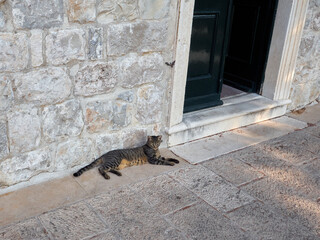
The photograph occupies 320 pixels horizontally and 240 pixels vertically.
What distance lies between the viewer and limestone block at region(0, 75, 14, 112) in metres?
2.83

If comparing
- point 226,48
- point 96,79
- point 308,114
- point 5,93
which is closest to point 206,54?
point 226,48

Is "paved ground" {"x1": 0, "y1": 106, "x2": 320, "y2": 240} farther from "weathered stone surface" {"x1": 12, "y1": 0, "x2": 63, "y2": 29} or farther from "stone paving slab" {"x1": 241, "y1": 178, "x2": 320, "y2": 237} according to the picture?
"weathered stone surface" {"x1": 12, "y1": 0, "x2": 63, "y2": 29}

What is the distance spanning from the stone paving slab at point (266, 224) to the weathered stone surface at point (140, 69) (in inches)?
58.3

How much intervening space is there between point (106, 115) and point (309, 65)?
320cm

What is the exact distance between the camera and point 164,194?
3.24m

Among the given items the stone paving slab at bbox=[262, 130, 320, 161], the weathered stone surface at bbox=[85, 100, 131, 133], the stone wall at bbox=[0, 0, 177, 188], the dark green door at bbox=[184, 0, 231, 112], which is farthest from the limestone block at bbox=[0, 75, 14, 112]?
the stone paving slab at bbox=[262, 130, 320, 161]

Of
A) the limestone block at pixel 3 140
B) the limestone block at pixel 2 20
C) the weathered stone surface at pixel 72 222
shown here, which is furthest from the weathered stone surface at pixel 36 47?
the weathered stone surface at pixel 72 222

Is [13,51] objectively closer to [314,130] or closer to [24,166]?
[24,166]

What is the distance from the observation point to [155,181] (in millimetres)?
3426

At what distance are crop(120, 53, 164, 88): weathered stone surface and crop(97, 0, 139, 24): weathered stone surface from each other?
36 centimetres

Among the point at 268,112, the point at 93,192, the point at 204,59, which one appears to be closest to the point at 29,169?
the point at 93,192

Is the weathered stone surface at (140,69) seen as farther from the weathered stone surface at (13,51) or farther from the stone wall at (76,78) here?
the weathered stone surface at (13,51)

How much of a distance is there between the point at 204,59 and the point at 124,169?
1649mm

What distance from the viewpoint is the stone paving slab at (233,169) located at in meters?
3.55
